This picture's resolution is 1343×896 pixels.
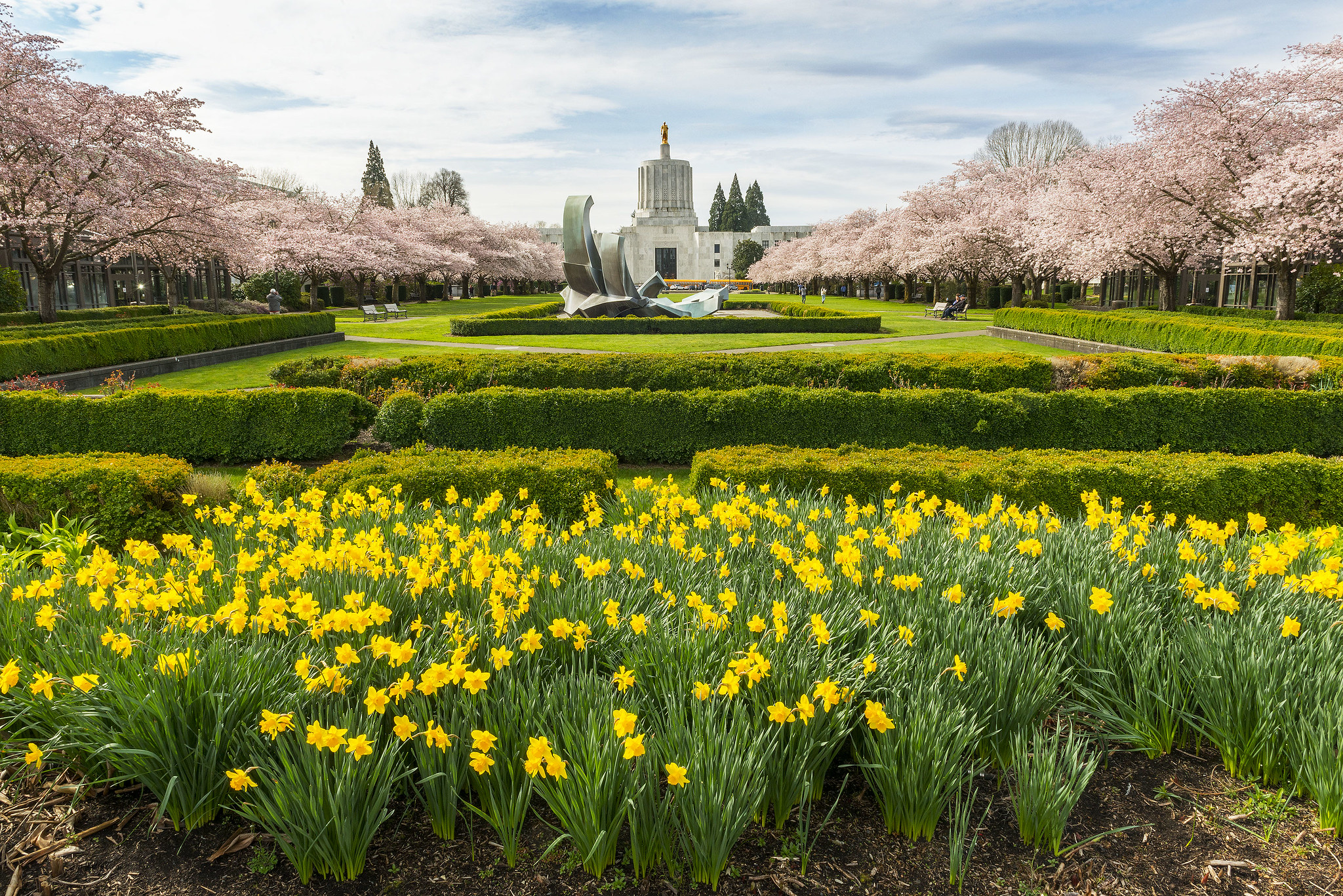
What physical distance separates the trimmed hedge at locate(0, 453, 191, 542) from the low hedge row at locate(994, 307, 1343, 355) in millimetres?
16743

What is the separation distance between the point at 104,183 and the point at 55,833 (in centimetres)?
2171

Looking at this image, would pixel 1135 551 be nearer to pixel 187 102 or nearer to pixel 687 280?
pixel 187 102

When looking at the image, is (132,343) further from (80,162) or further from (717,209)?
(717,209)

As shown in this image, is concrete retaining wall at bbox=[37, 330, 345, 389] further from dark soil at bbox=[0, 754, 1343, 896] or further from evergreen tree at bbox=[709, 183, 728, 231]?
evergreen tree at bbox=[709, 183, 728, 231]

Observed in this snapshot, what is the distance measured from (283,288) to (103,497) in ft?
113

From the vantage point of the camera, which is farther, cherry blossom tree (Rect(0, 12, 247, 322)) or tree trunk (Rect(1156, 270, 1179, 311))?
tree trunk (Rect(1156, 270, 1179, 311))

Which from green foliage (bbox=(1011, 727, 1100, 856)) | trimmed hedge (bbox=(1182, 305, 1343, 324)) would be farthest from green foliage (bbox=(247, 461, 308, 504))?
trimmed hedge (bbox=(1182, 305, 1343, 324))

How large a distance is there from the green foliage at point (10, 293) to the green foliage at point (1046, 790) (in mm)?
32953

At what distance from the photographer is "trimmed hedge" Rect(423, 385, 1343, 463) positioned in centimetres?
861

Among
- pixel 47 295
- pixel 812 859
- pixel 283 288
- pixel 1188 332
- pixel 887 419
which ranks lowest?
pixel 812 859

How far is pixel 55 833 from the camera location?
2.56m

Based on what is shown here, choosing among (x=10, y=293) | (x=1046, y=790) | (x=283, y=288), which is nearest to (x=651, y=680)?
(x=1046, y=790)

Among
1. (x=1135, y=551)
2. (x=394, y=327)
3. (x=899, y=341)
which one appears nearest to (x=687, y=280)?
(x=394, y=327)

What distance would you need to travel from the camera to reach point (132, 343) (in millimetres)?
16781
